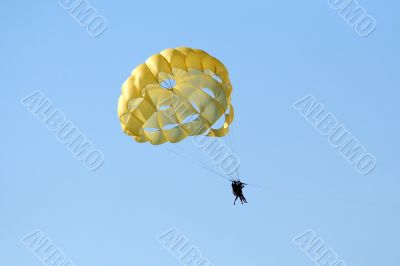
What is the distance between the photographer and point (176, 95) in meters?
87.6

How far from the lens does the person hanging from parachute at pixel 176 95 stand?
87250 mm

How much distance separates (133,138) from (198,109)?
3.94 m

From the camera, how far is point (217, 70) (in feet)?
289

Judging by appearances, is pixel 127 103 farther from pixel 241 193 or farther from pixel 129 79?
pixel 241 193

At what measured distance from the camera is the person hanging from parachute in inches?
3435

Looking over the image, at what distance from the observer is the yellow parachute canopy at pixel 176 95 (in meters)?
87.2

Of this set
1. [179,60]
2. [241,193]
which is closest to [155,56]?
[179,60]

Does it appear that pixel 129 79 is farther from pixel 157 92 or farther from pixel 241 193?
pixel 241 193

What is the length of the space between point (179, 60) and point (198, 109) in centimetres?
237

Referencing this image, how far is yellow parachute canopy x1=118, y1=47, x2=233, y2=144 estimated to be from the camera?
8725 centimetres

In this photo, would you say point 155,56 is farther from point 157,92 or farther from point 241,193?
point 241,193

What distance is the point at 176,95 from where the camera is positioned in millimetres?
87562

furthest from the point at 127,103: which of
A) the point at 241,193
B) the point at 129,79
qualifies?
the point at 241,193

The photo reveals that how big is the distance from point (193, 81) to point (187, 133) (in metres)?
2.41
